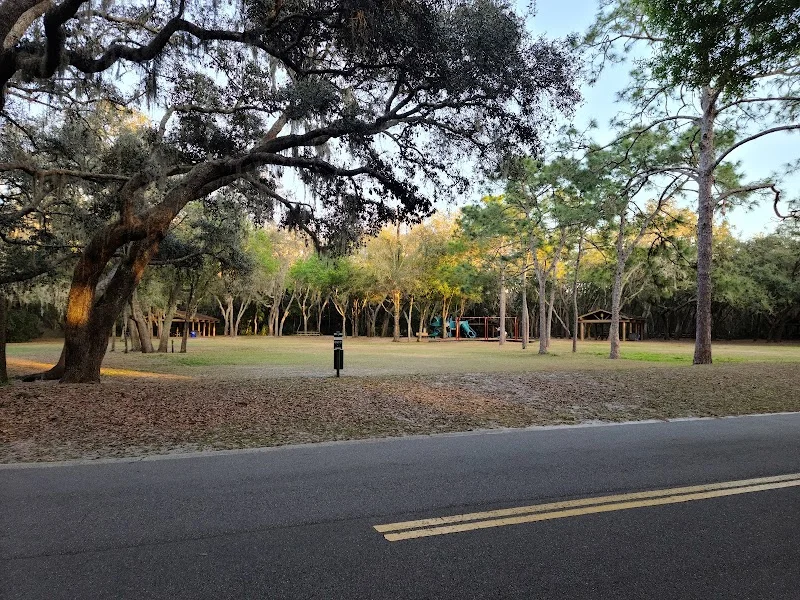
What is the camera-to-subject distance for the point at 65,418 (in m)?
8.26

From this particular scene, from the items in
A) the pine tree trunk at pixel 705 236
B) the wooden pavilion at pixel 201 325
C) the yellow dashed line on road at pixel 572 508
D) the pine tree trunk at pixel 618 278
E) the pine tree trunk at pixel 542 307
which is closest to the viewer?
the yellow dashed line on road at pixel 572 508

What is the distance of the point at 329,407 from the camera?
9555 mm

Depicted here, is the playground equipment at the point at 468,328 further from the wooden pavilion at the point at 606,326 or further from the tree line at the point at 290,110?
the tree line at the point at 290,110

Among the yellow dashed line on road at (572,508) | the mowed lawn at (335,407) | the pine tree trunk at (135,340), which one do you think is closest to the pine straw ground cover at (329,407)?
the mowed lawn at (335,407)

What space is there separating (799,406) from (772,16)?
23.0ft

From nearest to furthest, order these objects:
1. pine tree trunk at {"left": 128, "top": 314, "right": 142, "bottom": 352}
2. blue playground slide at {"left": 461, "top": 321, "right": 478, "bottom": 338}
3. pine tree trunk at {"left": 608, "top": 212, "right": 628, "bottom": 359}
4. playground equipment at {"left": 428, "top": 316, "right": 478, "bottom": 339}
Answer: pine tree trunk at {"left": 608, "top": 212, "right": 628, "bottom": 359}, pine tree trunk at {"left": 128, "top": 314, "right": 142, "bottom": 352}, blue playground slide at {"left": 461, "top": 321, "right": 478, "bottom": 338}, playground equipment at {"left": 428, "top": 316, "right": 478, "bottom": 339}

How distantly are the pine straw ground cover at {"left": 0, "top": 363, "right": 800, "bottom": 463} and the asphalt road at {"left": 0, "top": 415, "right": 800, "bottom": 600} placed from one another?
4.23 feet

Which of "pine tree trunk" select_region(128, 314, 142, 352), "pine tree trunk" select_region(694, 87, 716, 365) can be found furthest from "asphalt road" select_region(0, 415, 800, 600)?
"pine tree trunk" select_region(128, 314, 142, 352)

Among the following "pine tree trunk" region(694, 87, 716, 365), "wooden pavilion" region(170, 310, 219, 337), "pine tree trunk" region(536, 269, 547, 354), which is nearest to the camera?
"pine tree trunk" region(694, 87, 716, 365)

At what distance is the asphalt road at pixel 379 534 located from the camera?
10.5 feet

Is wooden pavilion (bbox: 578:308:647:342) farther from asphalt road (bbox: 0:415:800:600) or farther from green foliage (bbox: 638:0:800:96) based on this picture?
asphalt road (bbox: 0:415:800:600)

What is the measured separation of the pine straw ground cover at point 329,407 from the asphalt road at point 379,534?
1.29m

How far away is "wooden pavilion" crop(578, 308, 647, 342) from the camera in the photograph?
53.8 meters

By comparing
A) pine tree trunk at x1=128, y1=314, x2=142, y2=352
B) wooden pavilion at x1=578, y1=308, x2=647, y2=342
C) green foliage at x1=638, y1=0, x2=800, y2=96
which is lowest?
pine tree trunk at x1=128, y1=314, x2=142, y2=352
